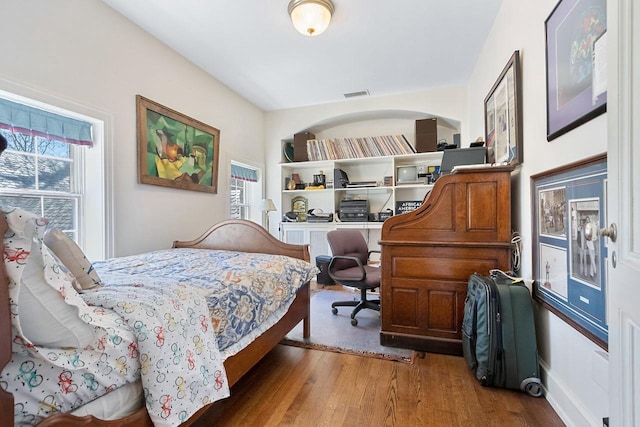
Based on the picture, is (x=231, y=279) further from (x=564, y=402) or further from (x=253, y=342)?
(x=564, y=402)

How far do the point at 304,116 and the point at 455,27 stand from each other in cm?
231

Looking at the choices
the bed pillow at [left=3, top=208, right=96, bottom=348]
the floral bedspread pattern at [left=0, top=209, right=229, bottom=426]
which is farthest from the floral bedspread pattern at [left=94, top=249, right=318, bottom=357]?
the bed pillow at [left=3, top=208, right=96, bottom=348]

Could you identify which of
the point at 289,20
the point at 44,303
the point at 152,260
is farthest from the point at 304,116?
the point at 44,303

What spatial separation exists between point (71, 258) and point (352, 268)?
7.67 feet

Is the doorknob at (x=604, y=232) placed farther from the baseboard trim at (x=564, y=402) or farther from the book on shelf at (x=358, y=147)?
the book on shelf at (x=358, y=147)

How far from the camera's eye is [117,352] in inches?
34.5

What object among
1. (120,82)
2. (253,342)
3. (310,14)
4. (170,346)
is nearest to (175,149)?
(120,82)

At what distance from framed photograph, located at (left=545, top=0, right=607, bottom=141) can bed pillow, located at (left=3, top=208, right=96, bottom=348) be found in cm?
195

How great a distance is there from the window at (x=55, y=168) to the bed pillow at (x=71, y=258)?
108cm

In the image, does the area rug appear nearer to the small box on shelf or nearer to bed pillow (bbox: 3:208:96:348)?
bed pillow (bbox: 3:208:96:348)

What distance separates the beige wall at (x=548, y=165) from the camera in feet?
4.00

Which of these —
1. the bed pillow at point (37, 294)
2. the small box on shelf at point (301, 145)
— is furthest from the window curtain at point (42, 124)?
the small box on shelf at point (301, 145)

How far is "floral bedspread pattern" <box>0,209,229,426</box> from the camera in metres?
0.71

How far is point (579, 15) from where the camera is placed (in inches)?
49.5
